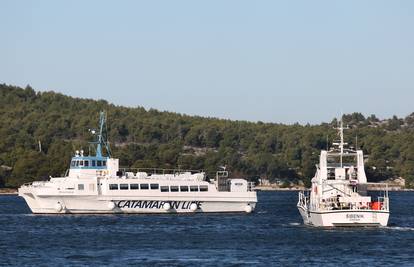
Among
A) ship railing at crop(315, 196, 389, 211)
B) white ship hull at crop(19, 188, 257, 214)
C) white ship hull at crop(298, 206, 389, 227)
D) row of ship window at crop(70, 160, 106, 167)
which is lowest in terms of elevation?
white ship hull at crop(298, 206, 389, 227)

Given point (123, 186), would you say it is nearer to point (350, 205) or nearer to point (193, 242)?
point (193, 242)

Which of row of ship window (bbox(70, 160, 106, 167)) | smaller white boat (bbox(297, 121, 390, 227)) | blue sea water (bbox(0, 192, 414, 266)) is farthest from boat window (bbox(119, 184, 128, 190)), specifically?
smaller white boat (bbox(297, 121, 390, 227))

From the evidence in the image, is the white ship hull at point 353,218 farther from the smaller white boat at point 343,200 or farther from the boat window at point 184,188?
the boat window at point 184,188

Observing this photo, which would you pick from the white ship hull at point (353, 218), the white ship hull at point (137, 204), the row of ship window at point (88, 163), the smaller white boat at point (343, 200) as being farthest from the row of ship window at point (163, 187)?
the white ship hull at point (353, 218)

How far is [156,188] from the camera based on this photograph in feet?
389

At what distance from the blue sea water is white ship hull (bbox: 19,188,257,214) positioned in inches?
112

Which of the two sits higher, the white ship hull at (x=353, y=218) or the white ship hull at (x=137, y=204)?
the white ship hull at (x=137, y=204)

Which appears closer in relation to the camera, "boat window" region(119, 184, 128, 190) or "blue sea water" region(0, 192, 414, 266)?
"blue sea water" region(0, 192, 414, 266)

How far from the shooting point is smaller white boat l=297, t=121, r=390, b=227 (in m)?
86.4

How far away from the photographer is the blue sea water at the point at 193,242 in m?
71.1

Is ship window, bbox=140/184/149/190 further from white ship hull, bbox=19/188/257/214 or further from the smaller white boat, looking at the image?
the smaller white boat

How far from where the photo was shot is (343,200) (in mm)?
87562

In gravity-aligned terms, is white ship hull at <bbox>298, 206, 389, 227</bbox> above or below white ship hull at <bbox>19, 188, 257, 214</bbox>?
below

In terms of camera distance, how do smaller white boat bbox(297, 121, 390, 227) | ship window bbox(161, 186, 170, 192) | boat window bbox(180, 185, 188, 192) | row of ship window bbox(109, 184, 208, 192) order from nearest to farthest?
smaller white boat bbox(297, 121, 390, 227), row of ship window bbox(109, 184, 208, 192), ship window bbox(161, 186, 170, 192), boat window bbox(180, 185, 188, 192)
